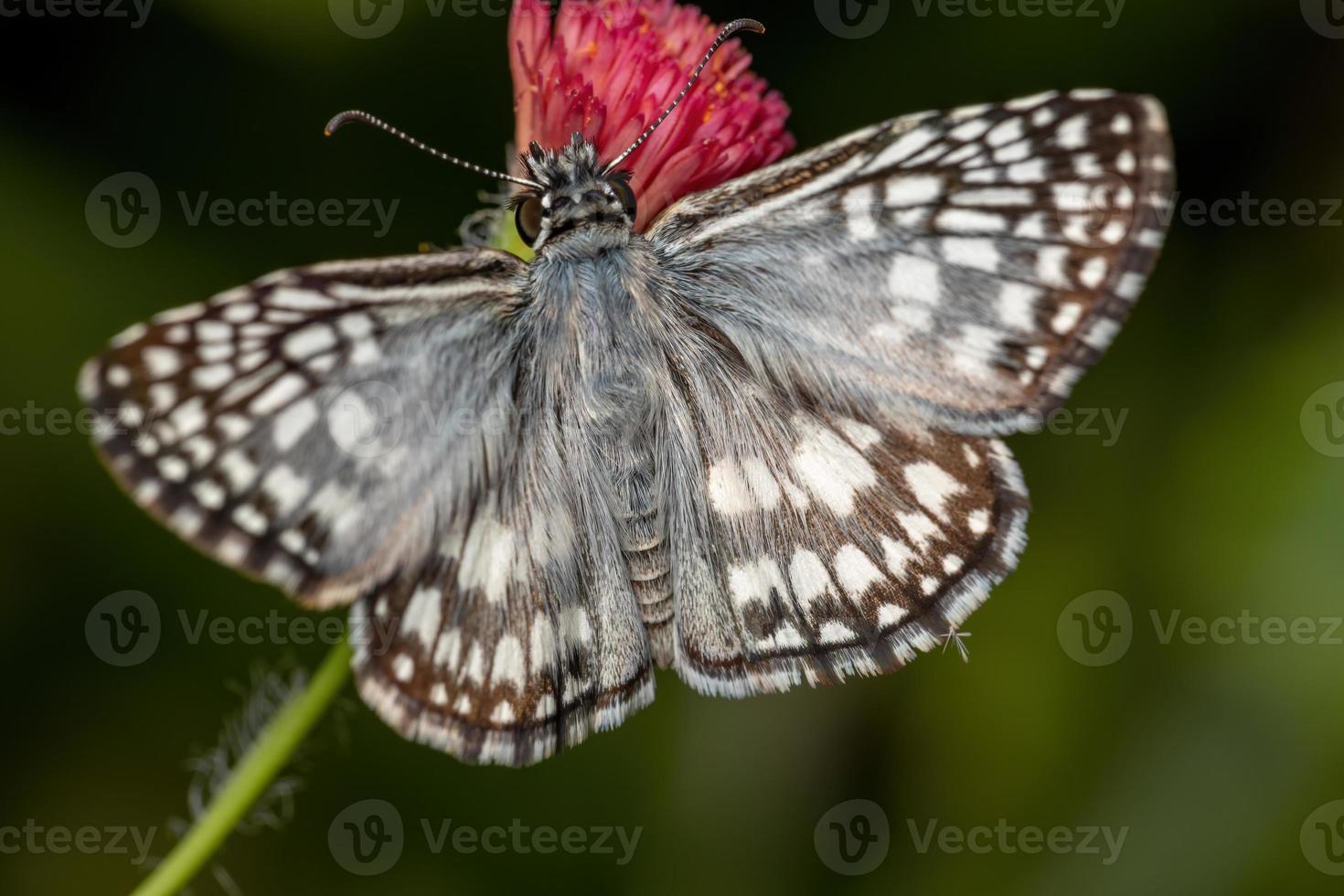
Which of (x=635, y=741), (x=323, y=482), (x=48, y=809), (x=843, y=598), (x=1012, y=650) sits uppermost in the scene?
(x=323, y=482)

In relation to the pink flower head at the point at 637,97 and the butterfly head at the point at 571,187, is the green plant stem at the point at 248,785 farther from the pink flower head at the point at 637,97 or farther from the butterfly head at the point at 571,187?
the pink flower head at the point at 637,97

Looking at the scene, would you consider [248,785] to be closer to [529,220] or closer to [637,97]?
[529,220]

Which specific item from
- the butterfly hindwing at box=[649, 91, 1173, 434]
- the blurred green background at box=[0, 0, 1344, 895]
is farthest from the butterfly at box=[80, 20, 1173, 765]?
the blurred green background at box=[0, 0, 1344, 895]

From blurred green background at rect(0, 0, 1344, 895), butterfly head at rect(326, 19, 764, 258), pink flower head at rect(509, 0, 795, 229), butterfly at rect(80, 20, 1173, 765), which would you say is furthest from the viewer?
blurred green background at rect(0, 0, 1344, 895)

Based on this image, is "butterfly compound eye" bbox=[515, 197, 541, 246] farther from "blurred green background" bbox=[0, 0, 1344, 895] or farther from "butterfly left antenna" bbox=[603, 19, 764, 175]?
"blurred green background" bbox=[0, 0, 1344, 895]

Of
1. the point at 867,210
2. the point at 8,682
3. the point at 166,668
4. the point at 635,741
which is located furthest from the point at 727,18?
the point at 8,682

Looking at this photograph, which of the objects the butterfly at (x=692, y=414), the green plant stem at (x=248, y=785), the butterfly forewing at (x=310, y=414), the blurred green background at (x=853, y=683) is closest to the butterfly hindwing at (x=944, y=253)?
the butterfly at (x=692, y=414)

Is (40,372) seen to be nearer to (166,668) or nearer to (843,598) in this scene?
(166,668)
